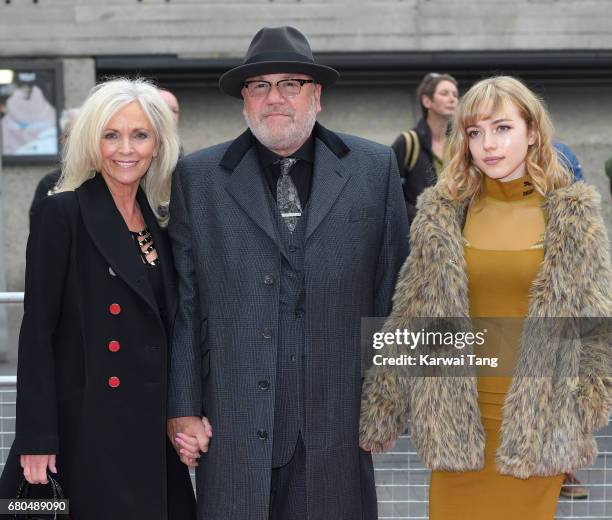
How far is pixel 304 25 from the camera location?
42.2 feet

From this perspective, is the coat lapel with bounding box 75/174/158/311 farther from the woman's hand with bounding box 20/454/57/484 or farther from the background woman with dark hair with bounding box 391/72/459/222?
the background woman with dark hair with bounding box 391/72/459/222

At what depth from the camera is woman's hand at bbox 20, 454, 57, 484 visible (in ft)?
11.0

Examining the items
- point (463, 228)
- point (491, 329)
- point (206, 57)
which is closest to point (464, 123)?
point (463, 228)

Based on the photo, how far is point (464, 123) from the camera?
351 centimetres

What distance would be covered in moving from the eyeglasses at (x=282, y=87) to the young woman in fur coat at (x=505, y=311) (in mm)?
595

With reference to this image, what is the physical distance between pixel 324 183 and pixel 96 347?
3.33ft

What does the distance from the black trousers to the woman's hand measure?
81cm

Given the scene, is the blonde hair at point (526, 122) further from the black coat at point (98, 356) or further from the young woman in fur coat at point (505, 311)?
the black coat at point (98, 356)

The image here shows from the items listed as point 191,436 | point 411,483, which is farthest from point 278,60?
point 411,483

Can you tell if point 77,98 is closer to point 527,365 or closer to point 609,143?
point 609,143

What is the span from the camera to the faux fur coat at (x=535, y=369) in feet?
10.7

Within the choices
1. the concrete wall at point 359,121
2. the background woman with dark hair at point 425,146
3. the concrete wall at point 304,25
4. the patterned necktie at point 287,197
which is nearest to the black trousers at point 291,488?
the patterned necktie at point 287,197

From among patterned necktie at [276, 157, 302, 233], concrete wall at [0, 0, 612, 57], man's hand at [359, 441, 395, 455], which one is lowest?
man's hand at [359, 441, 395, 455]

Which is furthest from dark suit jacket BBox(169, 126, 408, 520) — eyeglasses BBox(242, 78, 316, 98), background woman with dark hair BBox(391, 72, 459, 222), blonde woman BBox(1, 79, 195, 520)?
background woman with dark hair BBox(391, 72, 459, 222)
